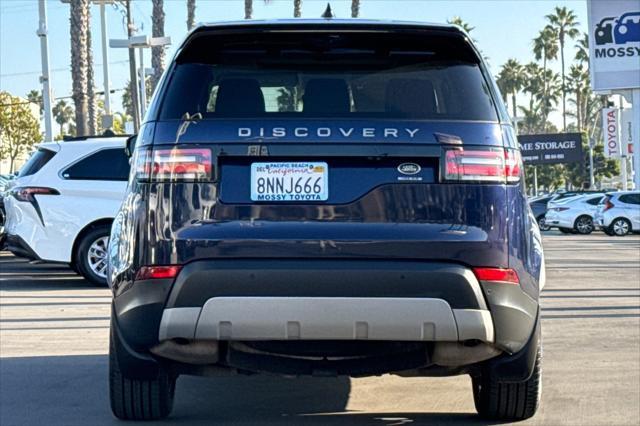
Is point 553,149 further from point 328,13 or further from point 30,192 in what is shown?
point 328,13

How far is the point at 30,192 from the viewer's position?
42.0ft

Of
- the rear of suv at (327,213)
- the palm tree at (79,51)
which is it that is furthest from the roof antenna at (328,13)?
the palm tree at (79,51)

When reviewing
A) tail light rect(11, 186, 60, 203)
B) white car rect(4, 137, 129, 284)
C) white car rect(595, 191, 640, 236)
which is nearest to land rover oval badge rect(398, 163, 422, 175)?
white car rect(4, 137, 129, 284)

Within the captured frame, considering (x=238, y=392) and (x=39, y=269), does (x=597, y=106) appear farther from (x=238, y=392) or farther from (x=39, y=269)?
(x=238, y=392)

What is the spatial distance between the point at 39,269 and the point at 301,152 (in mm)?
12784

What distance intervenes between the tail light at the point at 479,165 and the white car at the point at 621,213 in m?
30.2

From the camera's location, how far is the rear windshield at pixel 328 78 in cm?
473

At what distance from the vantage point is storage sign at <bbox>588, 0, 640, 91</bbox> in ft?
133

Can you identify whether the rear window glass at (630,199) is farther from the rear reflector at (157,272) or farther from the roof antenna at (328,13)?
the rear reflector at (157,272)

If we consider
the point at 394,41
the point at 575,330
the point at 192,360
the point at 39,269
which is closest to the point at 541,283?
the point at 394,41

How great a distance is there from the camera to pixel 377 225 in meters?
4.51

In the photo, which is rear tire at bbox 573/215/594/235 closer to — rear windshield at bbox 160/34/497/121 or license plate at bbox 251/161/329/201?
rear windshield at bbox 160/34/497/121

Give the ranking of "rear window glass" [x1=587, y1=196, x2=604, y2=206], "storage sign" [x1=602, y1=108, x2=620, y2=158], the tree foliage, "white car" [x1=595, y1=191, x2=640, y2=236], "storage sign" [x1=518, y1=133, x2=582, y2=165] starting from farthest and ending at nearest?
1. the tree foliage
2. "storage sign" [x1=518, y1=133, x2=582, y2=165]
3. "storage sign" [x1=602, y1=108, x2=620, y2=158]
4. "rear window glass" [x1=587, y1=196, x2=604, y2=206]
5. "white car" [x1=595, y1=191, x2=640, y2=236]

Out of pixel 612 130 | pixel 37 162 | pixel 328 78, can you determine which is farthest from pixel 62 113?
pixel 328 78
